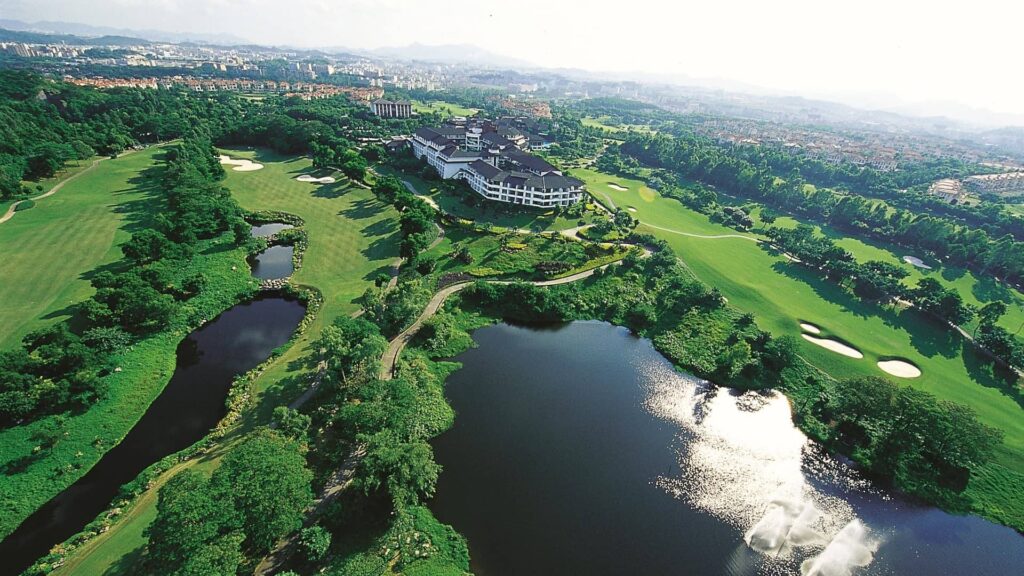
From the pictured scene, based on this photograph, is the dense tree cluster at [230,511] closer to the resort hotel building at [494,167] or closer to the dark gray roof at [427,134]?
the resort hotel building at [494,167]

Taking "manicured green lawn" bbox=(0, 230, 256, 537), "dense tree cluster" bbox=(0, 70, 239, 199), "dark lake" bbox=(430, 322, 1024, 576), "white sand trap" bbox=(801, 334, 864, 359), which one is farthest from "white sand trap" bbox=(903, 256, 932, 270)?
"dense tree cluster" bbox=(0, 70, 239, 199)

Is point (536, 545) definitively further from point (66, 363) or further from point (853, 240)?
point (853, 240)

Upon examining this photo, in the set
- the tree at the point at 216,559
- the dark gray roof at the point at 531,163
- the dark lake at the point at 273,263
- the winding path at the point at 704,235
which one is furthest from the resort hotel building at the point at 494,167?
the tree at the point at 216,559

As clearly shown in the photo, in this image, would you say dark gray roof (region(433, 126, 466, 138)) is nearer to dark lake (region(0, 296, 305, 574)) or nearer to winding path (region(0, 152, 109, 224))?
winding path (region(0, 152, 109, 224))

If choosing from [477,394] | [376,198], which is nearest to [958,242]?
[477,394]

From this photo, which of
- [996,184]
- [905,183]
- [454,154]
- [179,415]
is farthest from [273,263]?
[996,184]

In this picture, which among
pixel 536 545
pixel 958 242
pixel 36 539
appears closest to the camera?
pixel 36 539

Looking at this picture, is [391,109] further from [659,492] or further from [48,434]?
[659,492]


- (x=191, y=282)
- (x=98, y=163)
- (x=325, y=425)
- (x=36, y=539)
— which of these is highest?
(x=98, y=163)
